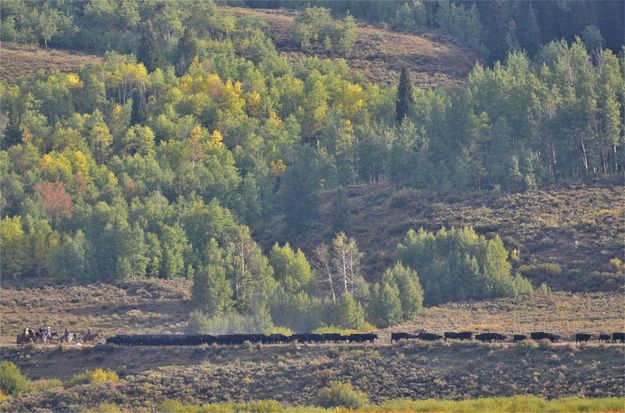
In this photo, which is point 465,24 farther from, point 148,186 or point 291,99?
point 148,186

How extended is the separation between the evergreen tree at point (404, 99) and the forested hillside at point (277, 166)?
0.20m

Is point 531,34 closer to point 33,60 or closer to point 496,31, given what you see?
point 496,31

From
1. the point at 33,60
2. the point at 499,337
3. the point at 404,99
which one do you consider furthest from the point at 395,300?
the point at 33,60

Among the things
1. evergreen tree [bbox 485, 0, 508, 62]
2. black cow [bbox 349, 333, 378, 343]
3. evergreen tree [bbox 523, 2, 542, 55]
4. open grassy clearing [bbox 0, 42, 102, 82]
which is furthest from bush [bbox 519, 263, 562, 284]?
open grassy clearing [bbox 0, 42, 102, 82]

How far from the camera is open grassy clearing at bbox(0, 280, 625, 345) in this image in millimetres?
84125

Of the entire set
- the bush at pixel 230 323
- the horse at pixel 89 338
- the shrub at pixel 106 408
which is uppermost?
the bush at pixel 230 323

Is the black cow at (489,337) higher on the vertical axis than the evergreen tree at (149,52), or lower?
lower

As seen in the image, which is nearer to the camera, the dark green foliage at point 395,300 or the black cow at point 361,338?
the black cow at point 361,338

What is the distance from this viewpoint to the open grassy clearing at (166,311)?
84.1 m

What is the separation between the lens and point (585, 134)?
111 meters

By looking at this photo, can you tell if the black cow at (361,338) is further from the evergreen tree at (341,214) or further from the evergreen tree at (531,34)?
the evergreen tree at (531,34)

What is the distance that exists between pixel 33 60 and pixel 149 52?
46.5 ft

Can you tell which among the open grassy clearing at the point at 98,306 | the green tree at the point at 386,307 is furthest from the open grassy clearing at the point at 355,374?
the open grassy clearing at the point at 98,306

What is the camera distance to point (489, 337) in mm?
73875
